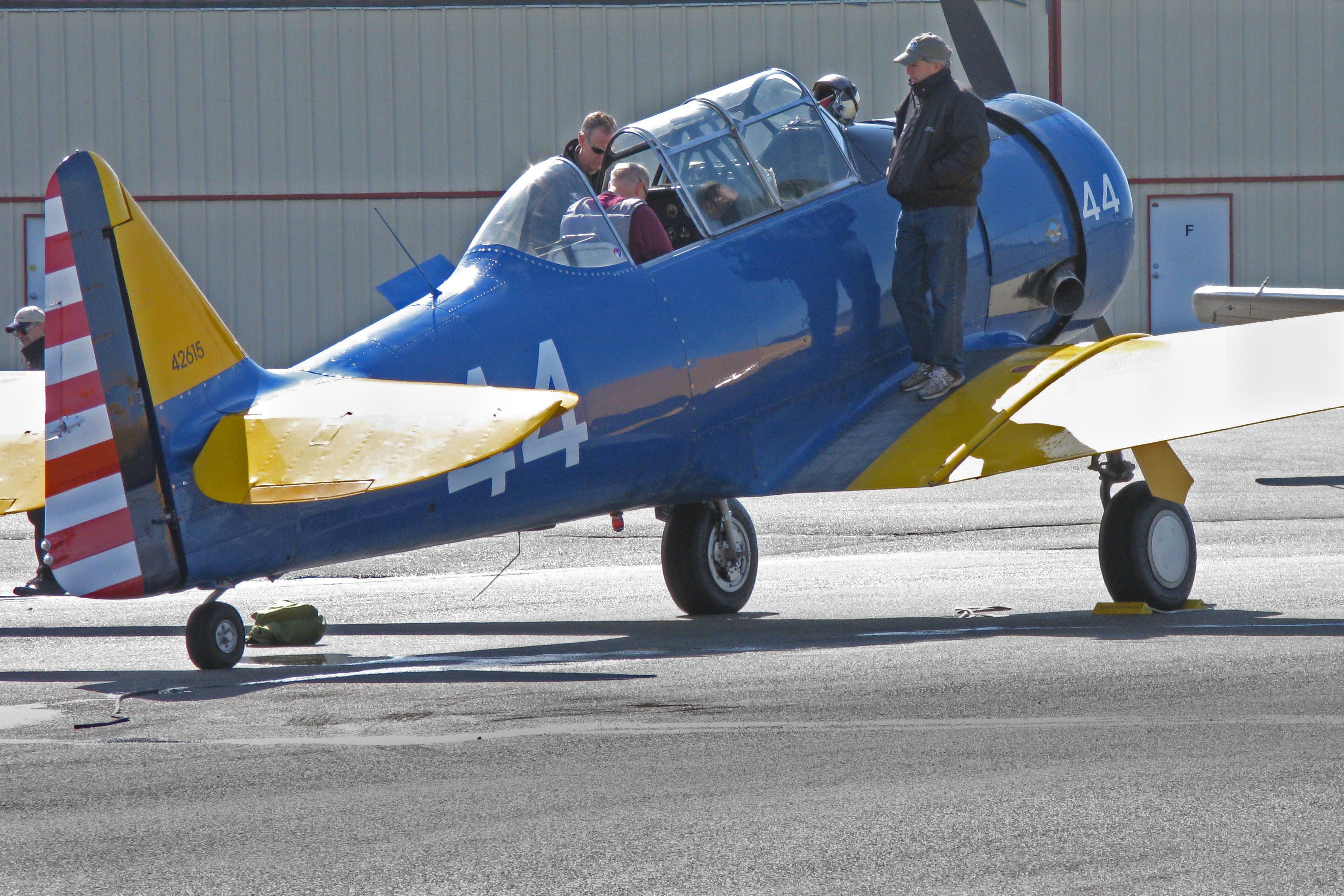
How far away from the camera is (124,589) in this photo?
5.69m

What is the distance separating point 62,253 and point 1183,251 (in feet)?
82.9

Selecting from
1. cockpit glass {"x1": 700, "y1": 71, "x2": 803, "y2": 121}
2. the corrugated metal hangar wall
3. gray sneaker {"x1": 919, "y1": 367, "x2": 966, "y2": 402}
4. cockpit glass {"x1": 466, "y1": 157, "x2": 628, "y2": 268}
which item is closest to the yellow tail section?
cockpit glass {"x1": 466, "y1": 157, "x2": 628, "y2": 268}

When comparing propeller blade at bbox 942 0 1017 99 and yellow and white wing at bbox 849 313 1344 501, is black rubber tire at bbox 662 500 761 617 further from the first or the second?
propeller blade at bbox 942 0 1017 99

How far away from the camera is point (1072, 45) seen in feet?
91.5

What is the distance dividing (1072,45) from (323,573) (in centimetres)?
2054

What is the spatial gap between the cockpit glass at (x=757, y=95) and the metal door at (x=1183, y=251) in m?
21.0

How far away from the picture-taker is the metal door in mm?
28156

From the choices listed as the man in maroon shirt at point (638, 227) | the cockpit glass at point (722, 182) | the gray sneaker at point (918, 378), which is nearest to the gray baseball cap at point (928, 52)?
the cockpit glass at point (722, 182)

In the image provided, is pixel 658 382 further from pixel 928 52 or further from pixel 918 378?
pixel 928 52

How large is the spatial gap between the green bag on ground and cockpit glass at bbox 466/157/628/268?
1.92m

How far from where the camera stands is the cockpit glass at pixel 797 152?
827 cm

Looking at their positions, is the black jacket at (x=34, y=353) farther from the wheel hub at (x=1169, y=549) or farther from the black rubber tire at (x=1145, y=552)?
the wheel hub at (x=1169, y=549)

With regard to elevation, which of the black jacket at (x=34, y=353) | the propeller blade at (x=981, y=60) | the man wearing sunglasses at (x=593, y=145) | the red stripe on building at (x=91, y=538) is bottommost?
the red stripe on building at (x=91, y=538)

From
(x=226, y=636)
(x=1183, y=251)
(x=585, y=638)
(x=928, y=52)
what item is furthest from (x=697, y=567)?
(x=1183, y=251)
